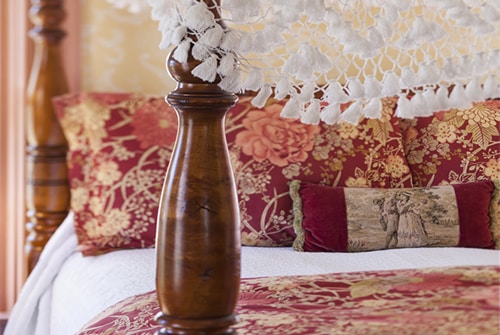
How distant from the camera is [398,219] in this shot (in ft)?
6.81

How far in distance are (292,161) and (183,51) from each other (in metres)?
1.01

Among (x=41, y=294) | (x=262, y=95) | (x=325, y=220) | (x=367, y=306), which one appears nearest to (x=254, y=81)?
(x=262, y=95)

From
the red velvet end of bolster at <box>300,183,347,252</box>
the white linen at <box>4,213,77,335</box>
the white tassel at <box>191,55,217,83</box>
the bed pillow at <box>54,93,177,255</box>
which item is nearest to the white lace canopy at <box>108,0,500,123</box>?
the white tassel at <box>191,55,217,83</box>

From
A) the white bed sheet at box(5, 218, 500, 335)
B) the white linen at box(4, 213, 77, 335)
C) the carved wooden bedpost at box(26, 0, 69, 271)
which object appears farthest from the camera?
the carved wooden bedpost at box(26, 0, 69, 271)

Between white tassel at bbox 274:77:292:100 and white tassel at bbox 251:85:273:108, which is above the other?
white tassel at bbox 274:77:292:100

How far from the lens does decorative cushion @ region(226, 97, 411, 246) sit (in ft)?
7.22

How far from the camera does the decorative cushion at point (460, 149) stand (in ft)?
6.97

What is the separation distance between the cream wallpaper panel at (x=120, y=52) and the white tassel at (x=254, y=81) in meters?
1.66

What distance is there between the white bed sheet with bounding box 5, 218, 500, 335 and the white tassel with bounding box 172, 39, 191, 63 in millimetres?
736

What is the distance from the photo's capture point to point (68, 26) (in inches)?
117

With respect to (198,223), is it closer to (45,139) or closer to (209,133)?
(209,133)

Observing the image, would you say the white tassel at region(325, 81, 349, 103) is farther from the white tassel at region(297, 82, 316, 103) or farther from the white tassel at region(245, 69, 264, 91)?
the white tassel at region(245, 69, 264, 91)

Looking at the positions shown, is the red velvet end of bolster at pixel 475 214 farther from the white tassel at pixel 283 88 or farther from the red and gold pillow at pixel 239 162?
the white tassel at pixel 283 88

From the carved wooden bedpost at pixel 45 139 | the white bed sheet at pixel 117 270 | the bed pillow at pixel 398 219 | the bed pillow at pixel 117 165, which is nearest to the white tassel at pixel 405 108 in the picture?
the white bed sheet at pixel 117 270
